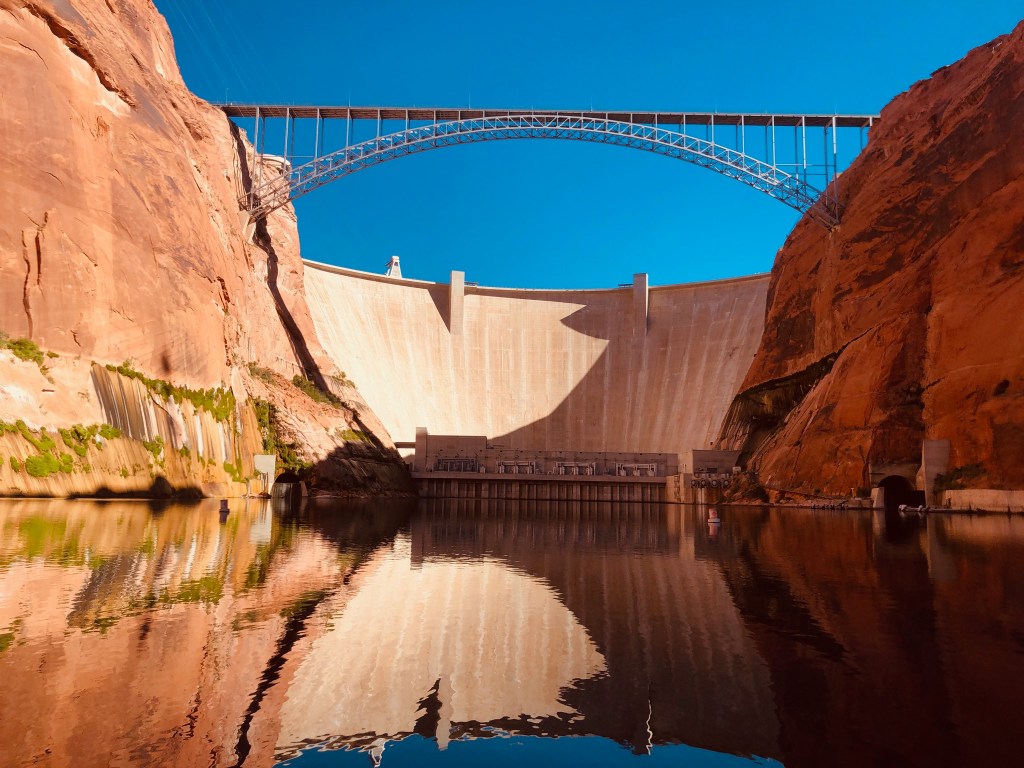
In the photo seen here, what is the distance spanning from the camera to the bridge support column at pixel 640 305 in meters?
78.7

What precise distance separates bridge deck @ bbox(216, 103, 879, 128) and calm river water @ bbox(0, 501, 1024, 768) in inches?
1726

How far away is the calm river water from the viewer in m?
4.61

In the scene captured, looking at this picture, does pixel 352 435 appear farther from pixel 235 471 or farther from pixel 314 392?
pixel 235 471

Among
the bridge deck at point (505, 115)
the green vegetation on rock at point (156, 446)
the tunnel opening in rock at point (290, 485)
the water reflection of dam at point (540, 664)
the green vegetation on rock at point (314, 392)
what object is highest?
the bridge deck at point (505, 115)

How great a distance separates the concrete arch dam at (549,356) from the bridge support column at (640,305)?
3.9 inches

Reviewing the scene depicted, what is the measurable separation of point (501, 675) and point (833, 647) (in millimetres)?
3028

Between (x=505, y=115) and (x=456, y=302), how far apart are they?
27.1m

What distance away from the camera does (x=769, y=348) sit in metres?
54.4

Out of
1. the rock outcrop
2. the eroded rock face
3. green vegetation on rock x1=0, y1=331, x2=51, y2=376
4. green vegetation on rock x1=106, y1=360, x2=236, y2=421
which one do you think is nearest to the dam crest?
the eroded rock face

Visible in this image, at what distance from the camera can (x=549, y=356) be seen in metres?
79.4

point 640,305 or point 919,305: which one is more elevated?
point 640,305

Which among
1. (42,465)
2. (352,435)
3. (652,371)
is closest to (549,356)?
(652,371)

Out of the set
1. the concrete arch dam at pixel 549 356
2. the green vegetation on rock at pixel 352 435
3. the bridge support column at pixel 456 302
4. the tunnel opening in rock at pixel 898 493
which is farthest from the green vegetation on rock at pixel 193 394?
the bridge support column at pixel 456 302

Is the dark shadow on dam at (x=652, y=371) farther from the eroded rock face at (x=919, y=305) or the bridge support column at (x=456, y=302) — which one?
the eroded rock face at (x=919, y=305)
